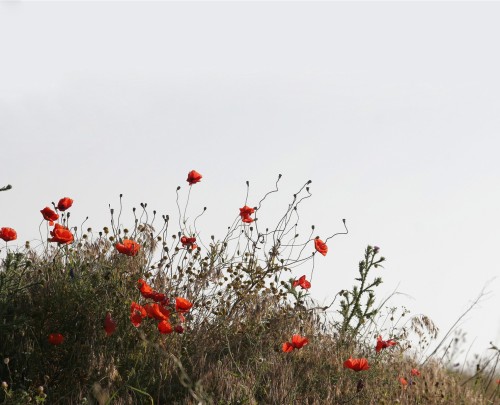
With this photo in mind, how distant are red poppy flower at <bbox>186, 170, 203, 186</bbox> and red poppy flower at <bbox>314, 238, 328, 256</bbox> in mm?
1052

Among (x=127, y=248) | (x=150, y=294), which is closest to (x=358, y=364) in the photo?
(x=150, y=294)

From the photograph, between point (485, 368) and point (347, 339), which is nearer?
→ point (347, 339)

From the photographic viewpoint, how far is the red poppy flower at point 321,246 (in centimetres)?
555

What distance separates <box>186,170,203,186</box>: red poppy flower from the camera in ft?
18.1

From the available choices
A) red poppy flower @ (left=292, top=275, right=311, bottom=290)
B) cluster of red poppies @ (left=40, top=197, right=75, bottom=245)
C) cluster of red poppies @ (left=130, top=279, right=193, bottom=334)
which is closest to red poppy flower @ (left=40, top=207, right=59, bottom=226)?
cluster of red poppies @ (left=40, top=197, right=75, bottom=245)

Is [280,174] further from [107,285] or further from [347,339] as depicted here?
[107,285]

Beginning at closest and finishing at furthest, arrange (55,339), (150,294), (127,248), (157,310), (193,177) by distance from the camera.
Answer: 1. (157,310)
2. (150,294)
3. (55,339)
4. (127,248)
5. (193,177)

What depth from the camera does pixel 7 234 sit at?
5035mm

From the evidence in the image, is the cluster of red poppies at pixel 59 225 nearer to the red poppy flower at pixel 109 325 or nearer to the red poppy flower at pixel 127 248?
the red poppy flower at pixel 127 248

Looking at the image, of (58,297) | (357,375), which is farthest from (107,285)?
(357,375)

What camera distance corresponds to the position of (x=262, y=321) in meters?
5.49

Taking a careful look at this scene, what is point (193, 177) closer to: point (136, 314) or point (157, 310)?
point (136, 314)

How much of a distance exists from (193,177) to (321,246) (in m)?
1.15

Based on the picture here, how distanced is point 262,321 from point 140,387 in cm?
134
